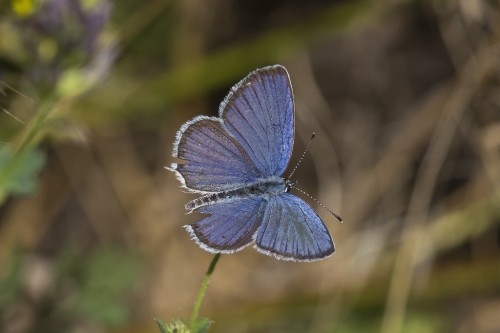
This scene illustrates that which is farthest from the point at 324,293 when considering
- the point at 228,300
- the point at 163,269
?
the point at 163,269

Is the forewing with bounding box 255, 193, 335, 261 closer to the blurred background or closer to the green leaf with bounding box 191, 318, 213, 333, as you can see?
the green leaf with bounding box 191, 318, 213, 333

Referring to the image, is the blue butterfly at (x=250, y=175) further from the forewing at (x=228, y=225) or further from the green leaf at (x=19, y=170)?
the green leaf at (x=19, y=170)

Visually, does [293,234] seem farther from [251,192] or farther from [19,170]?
[19,170]

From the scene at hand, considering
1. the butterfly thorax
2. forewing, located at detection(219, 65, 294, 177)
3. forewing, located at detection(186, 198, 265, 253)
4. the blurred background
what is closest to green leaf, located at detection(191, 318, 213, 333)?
forewing, located at detection(186, 198, 265, 253)

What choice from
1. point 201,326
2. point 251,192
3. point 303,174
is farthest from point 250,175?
point 303,174

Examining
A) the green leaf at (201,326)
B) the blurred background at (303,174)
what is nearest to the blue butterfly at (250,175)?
the green leaf at (201,326)
